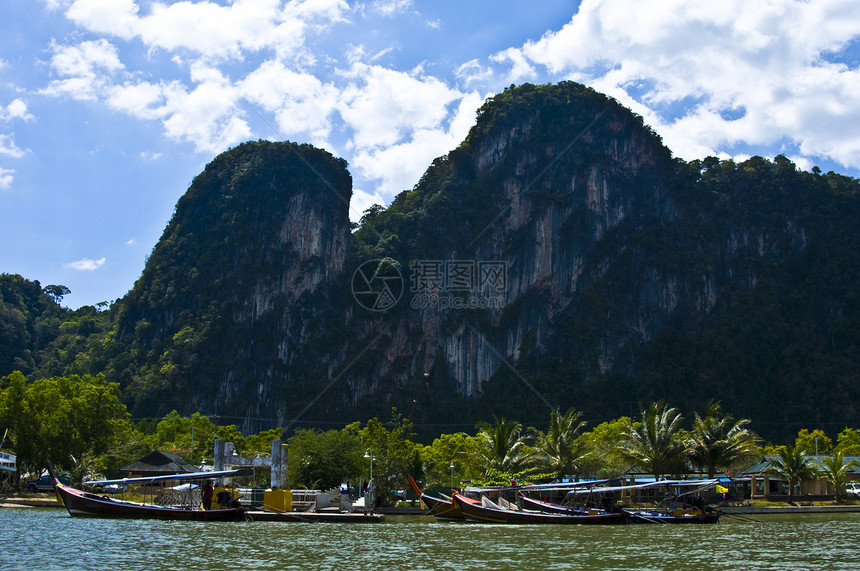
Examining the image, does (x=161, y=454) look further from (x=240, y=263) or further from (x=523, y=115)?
(x=523, y=115)

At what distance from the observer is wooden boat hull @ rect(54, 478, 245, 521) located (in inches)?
1489

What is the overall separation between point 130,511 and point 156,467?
75.5 ft

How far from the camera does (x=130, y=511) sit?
38.4 m

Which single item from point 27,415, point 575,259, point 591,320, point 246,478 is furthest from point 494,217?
point 27,415

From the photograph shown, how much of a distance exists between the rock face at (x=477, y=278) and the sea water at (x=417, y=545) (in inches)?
3463

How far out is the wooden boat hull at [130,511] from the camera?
37812 mm

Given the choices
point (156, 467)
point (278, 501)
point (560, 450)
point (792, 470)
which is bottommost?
point (278, 501)

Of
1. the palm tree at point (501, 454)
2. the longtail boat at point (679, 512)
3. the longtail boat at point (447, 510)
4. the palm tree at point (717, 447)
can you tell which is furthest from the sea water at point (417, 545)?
the palm tree at point (501, 454)

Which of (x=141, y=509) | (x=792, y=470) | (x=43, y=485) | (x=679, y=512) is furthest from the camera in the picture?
(x=43, y=485)

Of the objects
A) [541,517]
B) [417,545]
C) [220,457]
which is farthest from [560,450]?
[417,545]

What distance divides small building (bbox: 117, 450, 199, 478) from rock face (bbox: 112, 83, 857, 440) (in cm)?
6126

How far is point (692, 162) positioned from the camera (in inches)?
5827

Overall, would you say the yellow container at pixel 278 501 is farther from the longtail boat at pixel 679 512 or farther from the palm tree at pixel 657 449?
the palm tree at pixel 657 449

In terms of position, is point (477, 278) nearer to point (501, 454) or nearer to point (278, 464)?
point (501, 454)
